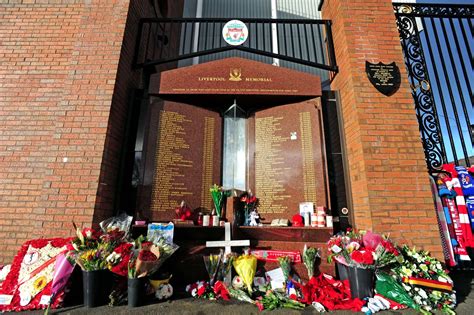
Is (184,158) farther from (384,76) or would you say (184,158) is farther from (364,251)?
(384,76)

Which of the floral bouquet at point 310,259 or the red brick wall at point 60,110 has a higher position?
the red brick wall at point 60,110

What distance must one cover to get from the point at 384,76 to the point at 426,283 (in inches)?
119

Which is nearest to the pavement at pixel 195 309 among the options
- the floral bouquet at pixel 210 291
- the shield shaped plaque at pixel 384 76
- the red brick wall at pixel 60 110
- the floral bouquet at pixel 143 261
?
the floral bouquet at pixel 210 291

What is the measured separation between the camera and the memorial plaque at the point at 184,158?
12.7 ft

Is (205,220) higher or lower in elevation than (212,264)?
higher

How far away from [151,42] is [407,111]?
211 inches

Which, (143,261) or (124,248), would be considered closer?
(143,261)

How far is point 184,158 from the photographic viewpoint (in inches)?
162

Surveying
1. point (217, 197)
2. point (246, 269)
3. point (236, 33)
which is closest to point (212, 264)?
point (246, 269)

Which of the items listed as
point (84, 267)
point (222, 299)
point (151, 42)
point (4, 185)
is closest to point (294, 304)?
point (222, 299)

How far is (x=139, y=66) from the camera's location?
4652 mm

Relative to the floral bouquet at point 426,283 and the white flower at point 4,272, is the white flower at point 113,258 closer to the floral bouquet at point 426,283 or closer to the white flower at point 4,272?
the white flower at point 4,272

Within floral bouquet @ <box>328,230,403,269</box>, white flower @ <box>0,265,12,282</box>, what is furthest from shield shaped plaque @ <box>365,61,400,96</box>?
white flower @ <box>0,265,12,282</box>

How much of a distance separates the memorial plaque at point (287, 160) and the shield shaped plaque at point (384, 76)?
40.0 inches
